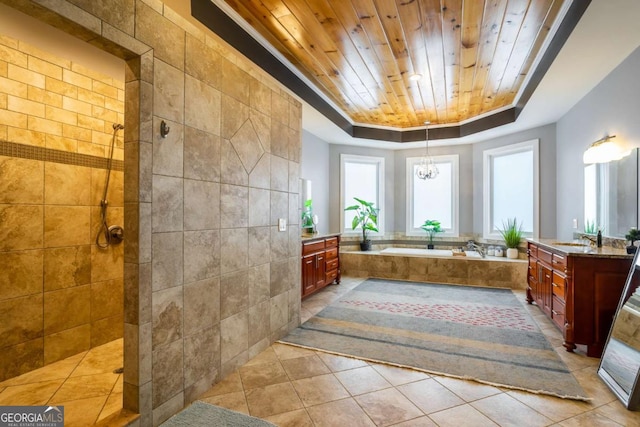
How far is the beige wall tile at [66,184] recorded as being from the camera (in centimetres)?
236

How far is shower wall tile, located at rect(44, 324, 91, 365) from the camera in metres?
2.35

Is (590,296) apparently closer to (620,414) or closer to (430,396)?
(620,414)

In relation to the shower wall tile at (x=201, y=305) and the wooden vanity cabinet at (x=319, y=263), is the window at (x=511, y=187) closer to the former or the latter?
the wooden vanity cabinet at (x=319, y=263)

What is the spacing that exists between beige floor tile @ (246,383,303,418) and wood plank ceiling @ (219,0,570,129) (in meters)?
2.76

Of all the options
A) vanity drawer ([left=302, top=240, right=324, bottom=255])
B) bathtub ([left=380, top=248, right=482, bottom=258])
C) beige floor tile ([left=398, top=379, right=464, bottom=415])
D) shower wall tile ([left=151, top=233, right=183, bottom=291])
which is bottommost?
beige floor tile ([left=398, top=379, right=464, bottom=415])

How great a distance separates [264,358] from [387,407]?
1049mm

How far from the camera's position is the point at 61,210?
95.6 inches

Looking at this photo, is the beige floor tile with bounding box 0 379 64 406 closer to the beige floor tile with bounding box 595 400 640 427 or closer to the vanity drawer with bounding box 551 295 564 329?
the beige floor tile with bounding box 595 400 640 427

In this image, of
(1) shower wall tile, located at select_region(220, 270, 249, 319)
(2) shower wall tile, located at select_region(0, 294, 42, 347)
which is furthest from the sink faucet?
(2) shower wall tile, located at select_region(0, 294, 42, 347)

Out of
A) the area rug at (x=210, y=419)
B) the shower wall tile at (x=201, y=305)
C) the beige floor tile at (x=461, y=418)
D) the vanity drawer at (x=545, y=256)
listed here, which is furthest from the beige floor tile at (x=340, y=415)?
the vanity drawer at (x=545, y=256)

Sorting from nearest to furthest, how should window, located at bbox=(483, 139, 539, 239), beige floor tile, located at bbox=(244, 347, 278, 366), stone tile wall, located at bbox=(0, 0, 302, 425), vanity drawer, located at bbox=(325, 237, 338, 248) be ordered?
1. stone tile wall, located at bbox=(0, 0, 302, 425)
2. beige floor tile, located at bbox=(244, 347, 278, 366)
3. vanity drawer, located at bbox=(325, 237, 338, 248)
4. window, located at bbox=(483, 139, 539, 239)

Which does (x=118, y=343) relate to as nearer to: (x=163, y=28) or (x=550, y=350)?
(x=163, y=28)

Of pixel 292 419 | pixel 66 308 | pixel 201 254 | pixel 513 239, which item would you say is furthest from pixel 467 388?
pixel 513 239

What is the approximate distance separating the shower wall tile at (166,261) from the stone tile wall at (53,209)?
1287 mm
